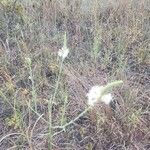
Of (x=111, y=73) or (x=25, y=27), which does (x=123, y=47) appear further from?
(x=25, y=27)

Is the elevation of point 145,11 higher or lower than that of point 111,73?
higher

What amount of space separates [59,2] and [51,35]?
36cm

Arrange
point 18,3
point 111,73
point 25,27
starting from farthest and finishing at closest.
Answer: point 18,3, point 25,27, point 111,73

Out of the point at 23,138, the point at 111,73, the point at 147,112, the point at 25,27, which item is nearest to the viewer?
the point at 23,138

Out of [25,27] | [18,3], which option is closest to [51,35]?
[25,27]

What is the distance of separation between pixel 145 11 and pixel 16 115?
161cm

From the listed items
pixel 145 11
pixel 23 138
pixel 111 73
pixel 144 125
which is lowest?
pixel 144 125

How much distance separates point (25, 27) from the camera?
312 cm

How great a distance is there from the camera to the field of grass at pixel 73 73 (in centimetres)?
229

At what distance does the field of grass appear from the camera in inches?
90.4

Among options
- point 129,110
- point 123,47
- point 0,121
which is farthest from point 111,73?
point 0,121

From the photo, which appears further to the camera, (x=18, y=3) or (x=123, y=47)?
(x=18, y=3)

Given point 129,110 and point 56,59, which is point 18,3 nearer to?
point 56,59

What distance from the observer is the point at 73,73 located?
105 inches
